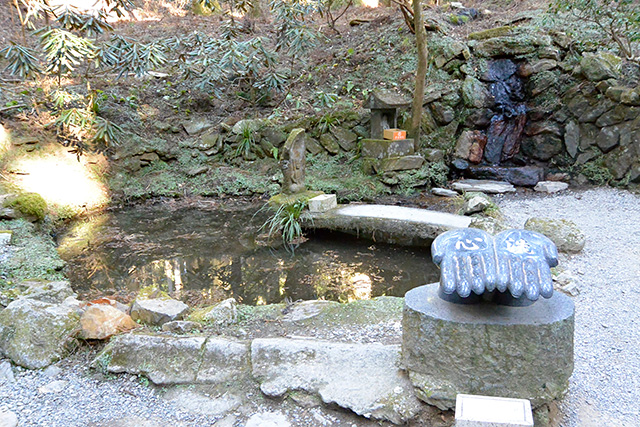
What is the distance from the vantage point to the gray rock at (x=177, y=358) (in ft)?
9.29

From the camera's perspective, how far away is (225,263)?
18.7 ft

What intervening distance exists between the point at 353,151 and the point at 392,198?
175cm

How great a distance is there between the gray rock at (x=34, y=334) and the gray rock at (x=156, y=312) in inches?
16.8

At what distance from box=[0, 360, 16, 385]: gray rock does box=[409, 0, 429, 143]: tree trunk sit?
728 cm

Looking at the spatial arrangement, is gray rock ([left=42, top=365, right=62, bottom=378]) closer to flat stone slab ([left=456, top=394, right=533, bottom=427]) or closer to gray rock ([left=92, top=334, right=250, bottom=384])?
gray rock ([left=92, top=334, right=250, bottom=384])

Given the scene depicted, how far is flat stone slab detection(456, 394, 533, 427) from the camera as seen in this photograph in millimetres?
1928

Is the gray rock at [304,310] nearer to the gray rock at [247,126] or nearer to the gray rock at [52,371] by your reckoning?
the gray rock at [52,371]

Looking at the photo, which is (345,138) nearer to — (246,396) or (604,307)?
(604,307)

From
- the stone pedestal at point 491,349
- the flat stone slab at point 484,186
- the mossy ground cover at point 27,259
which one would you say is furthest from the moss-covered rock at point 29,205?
the flat stone slab at point 484,186

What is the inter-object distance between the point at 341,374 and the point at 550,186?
664 centimetres

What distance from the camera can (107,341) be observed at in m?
3.17

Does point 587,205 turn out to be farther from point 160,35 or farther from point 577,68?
point 160,35

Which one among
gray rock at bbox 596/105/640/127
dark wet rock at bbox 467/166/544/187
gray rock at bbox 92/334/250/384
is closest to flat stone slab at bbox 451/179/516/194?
dark wet rock at bbox 467/166/544/187

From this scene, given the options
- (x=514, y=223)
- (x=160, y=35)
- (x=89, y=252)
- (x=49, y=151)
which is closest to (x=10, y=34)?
(x=160, y=35)
